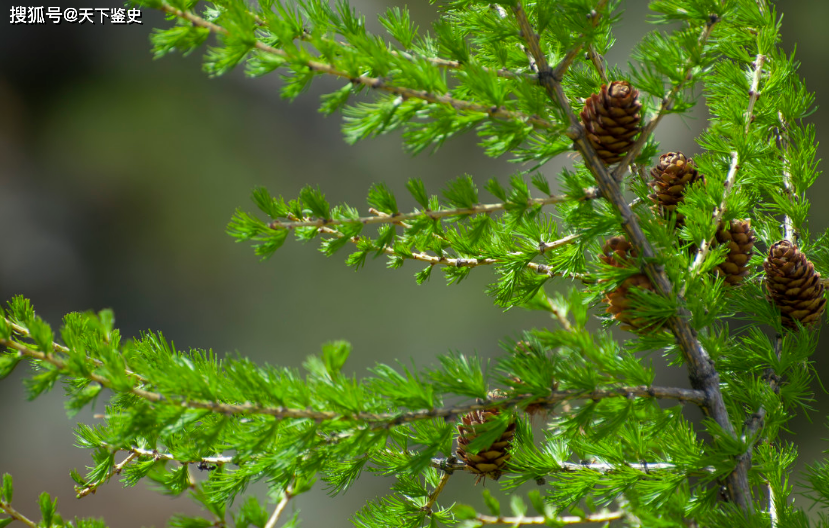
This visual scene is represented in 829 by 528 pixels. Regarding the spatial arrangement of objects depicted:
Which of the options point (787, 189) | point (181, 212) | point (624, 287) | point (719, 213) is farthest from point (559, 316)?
point (181, 212)

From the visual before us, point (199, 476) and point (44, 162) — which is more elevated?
point (44, 162)

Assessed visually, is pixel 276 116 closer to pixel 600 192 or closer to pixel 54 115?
pixel 54 115

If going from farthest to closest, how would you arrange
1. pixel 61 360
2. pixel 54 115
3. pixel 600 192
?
1. pixel 54 115
2. pixel 600 192
3. pixel 61 360

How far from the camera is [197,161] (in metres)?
1.59

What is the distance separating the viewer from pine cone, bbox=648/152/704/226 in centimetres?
49

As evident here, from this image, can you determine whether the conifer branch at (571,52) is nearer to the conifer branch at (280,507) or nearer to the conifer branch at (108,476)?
the conifer branch at (280,507)

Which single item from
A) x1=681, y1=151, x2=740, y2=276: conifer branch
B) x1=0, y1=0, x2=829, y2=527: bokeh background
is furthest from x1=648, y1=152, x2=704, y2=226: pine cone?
x1=0, y1=0, x2=829, y2=527: bokeh background

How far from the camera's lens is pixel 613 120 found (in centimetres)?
38

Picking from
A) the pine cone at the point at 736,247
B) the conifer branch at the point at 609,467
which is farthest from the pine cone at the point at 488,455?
the pine cone at the point at 736,247

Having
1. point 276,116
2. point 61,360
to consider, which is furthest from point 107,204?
point 61,360

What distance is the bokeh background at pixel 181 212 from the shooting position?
1509 millimetres

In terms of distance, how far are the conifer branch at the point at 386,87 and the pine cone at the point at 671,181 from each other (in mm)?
192

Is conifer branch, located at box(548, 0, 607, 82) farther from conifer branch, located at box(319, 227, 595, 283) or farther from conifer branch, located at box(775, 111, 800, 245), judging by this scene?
conifer branch, located at box(775, 111, 800, 245)

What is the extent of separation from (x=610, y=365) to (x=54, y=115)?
1667 millimetres
